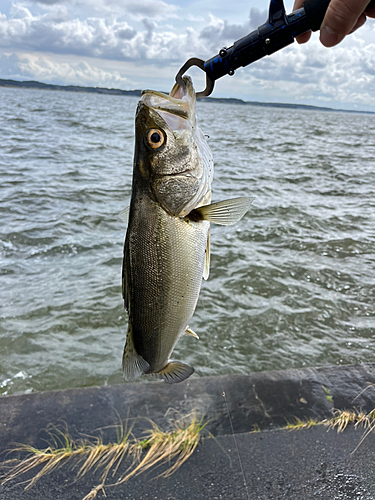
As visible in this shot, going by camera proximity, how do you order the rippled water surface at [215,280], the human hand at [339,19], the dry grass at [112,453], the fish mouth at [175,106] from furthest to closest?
the rippled water surface at [215,280]
the dry grass at [112,453]
the fish mouth at [175,106]
the human hand at [339,19]

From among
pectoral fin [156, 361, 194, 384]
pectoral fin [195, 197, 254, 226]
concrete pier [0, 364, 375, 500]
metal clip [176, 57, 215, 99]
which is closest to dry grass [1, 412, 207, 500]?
concrete pier [0, 364, 375, 500]

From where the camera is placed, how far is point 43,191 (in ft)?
39.9

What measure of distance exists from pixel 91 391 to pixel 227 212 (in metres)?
3.26

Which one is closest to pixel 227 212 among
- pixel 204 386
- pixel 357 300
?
pixel 204 386

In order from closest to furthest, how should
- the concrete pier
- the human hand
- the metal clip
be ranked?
the human hand, the metal clip, the concrete pier

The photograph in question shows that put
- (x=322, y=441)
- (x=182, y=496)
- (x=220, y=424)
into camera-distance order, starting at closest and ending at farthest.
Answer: (x=182, y=496) → (x=322, y=441) → (x=220, y=424)

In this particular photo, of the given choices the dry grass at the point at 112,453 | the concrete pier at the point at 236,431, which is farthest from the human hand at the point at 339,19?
the dry grass at the point at 112,453

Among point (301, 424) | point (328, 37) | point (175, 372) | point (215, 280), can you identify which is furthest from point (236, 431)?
point (215, 280)

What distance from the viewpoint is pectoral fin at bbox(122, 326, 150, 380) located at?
1640mm

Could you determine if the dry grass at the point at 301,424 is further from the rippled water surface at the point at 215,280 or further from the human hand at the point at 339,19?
the human hand at the point at 339,19

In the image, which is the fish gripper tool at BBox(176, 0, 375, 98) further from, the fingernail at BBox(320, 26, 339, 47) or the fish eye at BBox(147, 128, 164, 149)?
the fish eye at BBox(147, 128, 164, 149)

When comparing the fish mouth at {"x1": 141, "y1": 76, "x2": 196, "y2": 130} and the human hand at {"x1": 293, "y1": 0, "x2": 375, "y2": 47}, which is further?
the fish mouth at {"x1": 141, "y1": 76, "x2": 196, "y2": 130}

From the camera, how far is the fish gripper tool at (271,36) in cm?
158

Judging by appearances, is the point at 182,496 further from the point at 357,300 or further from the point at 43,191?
the point at 43,191
